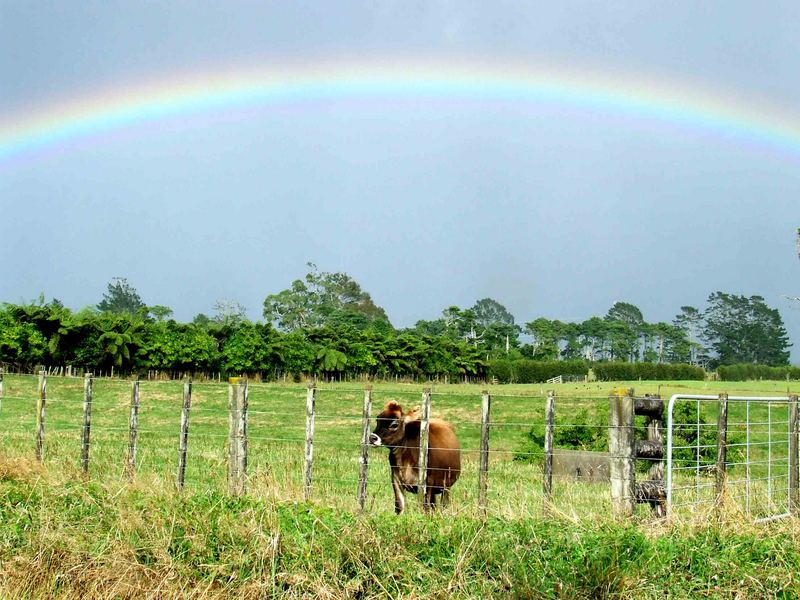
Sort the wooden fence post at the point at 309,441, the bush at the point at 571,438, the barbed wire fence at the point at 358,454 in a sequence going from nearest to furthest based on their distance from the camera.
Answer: the barbed wire fence at the point at 358,454
the wooden fence post at the point at 309,441
the bush at the point at 571,438

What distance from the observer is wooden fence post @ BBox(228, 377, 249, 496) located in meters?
11.7

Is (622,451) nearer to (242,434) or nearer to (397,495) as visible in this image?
(397,495)

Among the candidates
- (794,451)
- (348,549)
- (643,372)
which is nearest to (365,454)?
(348,549)

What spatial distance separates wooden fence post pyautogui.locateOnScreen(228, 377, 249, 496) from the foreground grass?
276 cm

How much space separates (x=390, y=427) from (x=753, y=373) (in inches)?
3732

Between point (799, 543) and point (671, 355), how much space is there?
163 meters

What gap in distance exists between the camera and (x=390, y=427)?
1291 centimetres

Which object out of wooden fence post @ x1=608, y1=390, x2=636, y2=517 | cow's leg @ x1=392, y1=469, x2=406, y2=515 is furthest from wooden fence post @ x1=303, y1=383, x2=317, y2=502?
wooden fence post @ x1=608, y1=390, x2=636, y2=517

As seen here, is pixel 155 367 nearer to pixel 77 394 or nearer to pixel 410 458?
pixel 77 394

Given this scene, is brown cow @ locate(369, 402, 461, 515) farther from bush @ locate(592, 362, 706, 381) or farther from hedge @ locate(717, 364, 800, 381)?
hedge @ locate(717, 364, 800, 381)

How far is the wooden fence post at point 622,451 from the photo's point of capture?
996 centimetres

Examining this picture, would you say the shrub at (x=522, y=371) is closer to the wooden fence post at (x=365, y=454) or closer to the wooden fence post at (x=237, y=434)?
the wooden fence post at (x=237, y=434)

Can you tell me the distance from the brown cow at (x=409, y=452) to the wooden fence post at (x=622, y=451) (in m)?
2.78

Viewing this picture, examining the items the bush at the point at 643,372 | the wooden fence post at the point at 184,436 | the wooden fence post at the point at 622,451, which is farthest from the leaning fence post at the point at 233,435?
the bush at the point at 643,372
